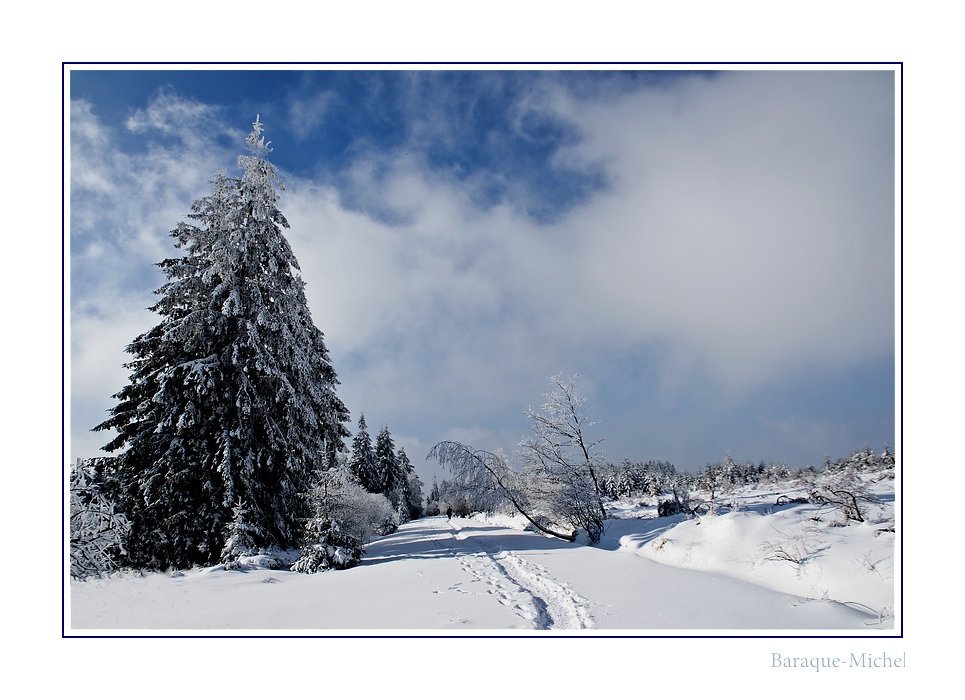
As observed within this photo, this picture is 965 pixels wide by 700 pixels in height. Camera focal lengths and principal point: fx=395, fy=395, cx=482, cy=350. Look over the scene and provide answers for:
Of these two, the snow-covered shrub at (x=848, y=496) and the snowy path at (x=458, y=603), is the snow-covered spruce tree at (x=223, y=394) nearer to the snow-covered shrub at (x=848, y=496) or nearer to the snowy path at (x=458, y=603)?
the snowy path at (x=458, y=603)

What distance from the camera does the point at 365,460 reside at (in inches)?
1490

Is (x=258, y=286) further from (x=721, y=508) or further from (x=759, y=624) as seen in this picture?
(x=721, y=508)

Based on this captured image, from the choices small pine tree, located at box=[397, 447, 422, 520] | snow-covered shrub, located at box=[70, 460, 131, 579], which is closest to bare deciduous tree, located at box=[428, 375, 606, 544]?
snow-covered shrub, located at box=[70, 460, 131, 579]

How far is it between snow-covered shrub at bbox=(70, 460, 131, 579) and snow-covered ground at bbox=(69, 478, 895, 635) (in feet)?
1.16

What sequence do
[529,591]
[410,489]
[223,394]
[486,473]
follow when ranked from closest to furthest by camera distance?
[529,591]
[223,394]
[486,473]
[410,489]

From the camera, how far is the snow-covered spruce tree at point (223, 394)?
8.89 m

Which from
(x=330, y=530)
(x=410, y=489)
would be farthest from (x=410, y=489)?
(x=330, y=530)

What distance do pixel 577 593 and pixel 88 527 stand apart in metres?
7.52

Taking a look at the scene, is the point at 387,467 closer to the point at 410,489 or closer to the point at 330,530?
the point at 410,489

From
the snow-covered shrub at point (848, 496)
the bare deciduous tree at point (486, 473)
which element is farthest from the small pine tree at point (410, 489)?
the snow-covered shrub at point (848, 496)

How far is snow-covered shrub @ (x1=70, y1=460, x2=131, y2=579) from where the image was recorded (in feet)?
19.3

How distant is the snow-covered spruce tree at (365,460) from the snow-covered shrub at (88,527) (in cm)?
3124

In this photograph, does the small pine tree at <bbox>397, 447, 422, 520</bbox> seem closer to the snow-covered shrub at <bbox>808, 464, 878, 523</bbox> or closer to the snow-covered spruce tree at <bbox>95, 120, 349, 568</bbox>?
the snow-covered spruce tree at <bbox>95, 120, 349, 568</bbox>
